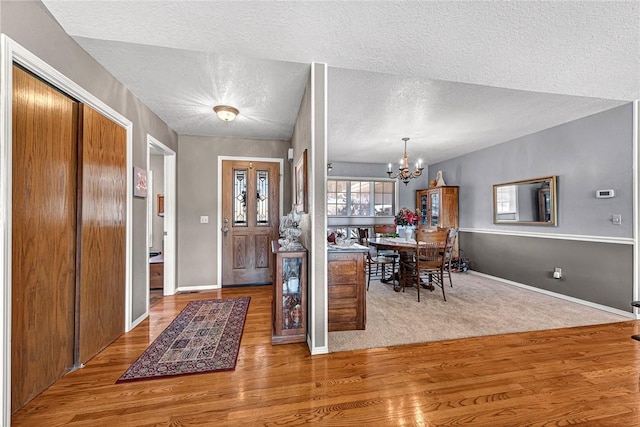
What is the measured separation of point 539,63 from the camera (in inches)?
83.2

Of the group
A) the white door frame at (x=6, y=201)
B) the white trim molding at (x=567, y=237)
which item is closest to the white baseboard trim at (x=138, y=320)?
the white door frame at (x=6, y=201)

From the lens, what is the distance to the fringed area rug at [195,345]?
1.85m

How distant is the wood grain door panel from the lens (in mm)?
4016

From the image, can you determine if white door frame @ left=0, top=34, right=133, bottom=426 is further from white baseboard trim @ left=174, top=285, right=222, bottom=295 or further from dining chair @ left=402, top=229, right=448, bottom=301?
dining chair @ left=402, top=229, right=448, bottom=301

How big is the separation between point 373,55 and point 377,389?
2461mm

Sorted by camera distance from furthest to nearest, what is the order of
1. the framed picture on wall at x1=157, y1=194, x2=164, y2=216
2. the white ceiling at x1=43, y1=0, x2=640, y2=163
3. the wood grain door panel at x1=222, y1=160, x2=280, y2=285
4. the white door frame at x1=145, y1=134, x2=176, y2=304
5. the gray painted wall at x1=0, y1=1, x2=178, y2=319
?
1. the framed picture on wall at x1=157, y1=194, x2=164, y2=216
2. the wood grain door panel at x1=222, y1=160, x2=280, y2=285
3. the white door frame at x1=145, y1=134, x2=176, y2=304
4. the white ceiling at x1=43, y1=0, x2=640, y2=163
5. the gray painted wall at x1=0, y1=1, x2=178, y2=319

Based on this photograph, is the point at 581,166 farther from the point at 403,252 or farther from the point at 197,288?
the point at 197,288

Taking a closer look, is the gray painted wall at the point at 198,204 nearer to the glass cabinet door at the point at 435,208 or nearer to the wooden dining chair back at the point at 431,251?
the wooden dining chair back at the point at 431,251

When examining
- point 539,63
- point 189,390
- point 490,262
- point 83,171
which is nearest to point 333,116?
point 539,63

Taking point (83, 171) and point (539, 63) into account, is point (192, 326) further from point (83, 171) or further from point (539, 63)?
point (539, 63)

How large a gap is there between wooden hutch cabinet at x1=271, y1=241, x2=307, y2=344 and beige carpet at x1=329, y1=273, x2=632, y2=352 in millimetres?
358

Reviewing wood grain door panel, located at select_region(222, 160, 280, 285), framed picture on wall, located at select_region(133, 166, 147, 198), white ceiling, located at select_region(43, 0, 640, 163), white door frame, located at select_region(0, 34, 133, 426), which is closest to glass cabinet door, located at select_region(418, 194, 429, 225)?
white ceiling, located at select_region(43, 0, 640, 163)

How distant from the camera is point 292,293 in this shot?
7.55 ft

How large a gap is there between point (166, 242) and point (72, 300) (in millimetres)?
1871
